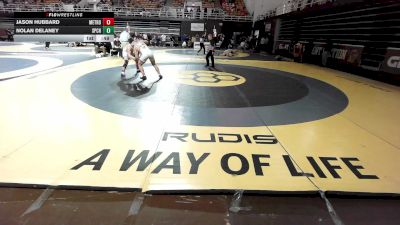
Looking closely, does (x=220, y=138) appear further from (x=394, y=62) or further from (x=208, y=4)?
(x=208, y=4)

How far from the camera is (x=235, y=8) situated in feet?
115

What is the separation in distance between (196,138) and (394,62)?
30.8ft

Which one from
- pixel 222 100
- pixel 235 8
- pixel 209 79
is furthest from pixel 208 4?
pixel 222 100

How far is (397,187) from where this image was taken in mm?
3195

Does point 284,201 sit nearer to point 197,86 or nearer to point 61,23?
point 61,23

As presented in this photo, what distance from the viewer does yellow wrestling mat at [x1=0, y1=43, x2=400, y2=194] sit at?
125 inches

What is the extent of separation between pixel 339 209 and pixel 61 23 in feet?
16.9

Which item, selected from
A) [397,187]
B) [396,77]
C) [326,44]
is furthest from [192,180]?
[326,44]

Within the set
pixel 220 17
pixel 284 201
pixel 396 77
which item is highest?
pixel 220 17

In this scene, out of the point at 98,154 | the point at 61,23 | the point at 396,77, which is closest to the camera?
the point at 98,154

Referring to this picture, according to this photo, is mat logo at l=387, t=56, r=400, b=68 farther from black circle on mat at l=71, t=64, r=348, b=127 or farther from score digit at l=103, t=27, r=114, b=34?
score digit at l=103, t=27, r=114, b=34

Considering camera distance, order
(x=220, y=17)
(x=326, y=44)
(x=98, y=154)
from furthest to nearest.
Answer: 1. (x=220, y=17)
2. (x=326, y=44)
3. (x=98, y=154)
